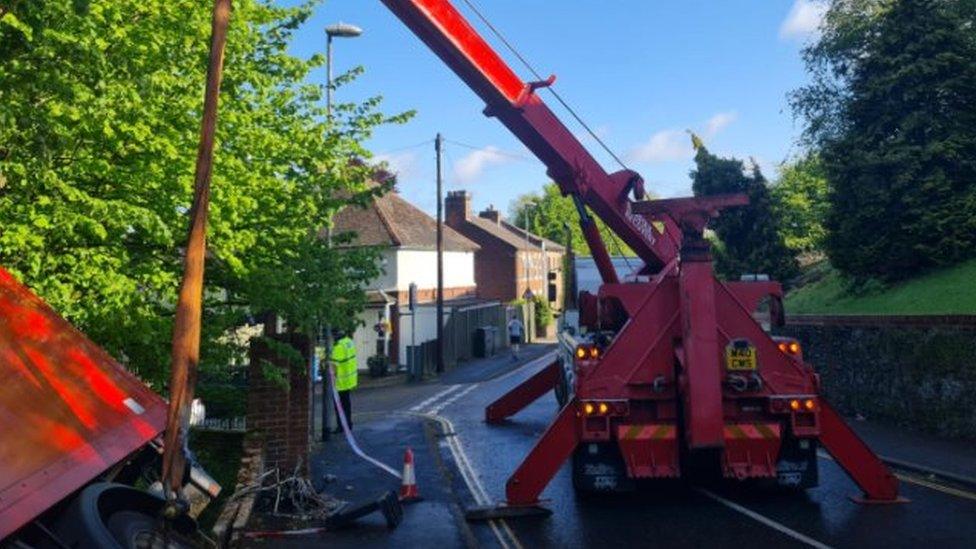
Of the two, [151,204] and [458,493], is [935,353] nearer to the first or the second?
[458,493]

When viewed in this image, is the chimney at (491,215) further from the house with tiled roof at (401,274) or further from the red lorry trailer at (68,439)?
the red lorry trailer at (68,439)

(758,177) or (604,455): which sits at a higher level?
(758,177)

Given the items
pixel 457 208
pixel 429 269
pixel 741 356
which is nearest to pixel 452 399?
pixel 741 356

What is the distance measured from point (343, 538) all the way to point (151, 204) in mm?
3672

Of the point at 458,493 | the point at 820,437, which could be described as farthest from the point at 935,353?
the point at 458,493

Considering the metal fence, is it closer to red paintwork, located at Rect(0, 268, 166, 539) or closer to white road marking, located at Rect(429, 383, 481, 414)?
white road marking, located at Rect(429, 383, 481, 414)

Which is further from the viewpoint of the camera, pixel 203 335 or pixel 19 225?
pixel 203 335

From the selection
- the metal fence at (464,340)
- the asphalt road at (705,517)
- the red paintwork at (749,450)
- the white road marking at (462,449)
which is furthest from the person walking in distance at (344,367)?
the metal fence at (464,340)

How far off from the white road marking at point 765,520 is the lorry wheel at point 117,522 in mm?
5282

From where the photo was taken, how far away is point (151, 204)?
822 centimetres

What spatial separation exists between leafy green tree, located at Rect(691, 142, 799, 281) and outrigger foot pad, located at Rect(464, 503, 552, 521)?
17607 mm

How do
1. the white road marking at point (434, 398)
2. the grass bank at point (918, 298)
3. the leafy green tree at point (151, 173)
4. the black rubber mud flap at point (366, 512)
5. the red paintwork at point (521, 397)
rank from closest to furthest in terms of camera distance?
the leafy green tree at point (151, 173) → the black rubber mud flap at point (366, 512) → the grass bank at point (918, 298) → the red paintwork at point (521, 397) → the white road marking at point (434, 398)

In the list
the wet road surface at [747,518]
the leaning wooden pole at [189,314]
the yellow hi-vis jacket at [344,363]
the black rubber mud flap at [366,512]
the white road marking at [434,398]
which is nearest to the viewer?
the leaning wooden pole at [189,314]

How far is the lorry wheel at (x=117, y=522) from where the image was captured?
4.96 metres
